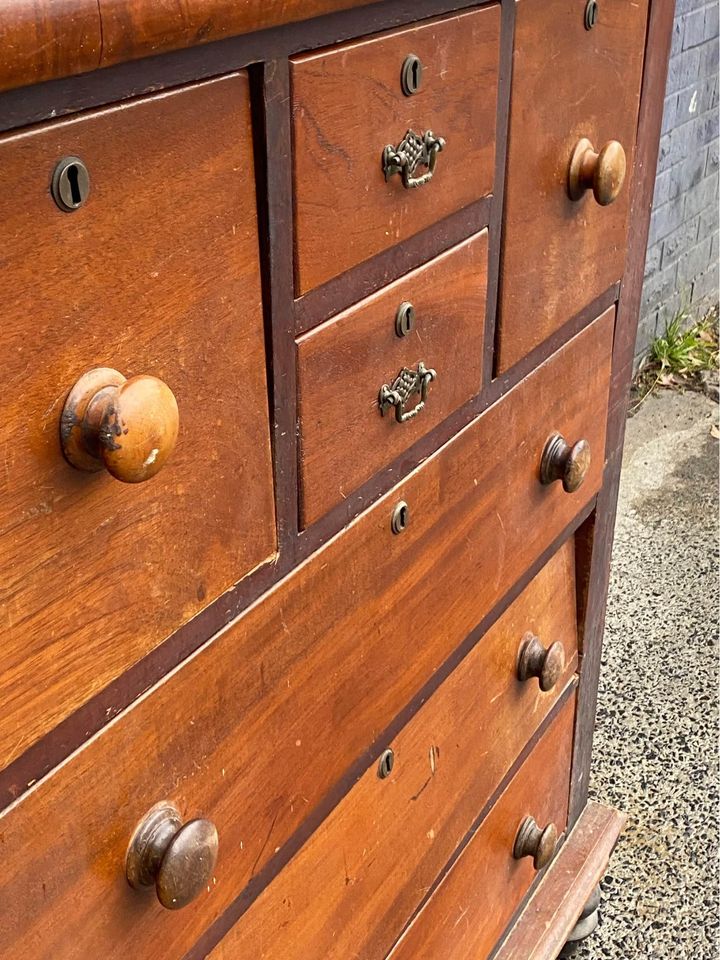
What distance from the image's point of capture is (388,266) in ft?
2.20

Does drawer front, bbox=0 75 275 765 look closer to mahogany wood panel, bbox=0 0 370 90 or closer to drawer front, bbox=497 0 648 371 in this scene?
mahogany wood panel, bbox=0 0 370 90

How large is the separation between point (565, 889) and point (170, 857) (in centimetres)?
81

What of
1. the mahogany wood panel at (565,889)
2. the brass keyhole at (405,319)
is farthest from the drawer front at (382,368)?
the mahogany wood panel at (565,889)

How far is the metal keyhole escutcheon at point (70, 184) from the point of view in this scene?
1.43ft

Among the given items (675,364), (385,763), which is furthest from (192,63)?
(675,364)

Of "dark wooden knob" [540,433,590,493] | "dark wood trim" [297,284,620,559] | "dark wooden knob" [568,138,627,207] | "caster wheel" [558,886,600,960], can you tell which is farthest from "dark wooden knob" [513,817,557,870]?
"dark wooden knob" [568,138,627,207]

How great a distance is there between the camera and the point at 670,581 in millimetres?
2037

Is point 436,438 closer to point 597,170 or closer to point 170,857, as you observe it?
point 597,170

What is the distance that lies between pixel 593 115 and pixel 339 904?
2.10ft

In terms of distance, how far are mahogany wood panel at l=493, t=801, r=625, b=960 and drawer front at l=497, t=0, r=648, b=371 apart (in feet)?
2.28

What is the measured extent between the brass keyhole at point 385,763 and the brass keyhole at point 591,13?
566 mm

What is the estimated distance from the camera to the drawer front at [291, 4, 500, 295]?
57cm

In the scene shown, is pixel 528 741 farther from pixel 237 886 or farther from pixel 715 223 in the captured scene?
pixel 715 223

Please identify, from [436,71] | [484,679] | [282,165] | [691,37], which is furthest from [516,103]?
[691,37]
